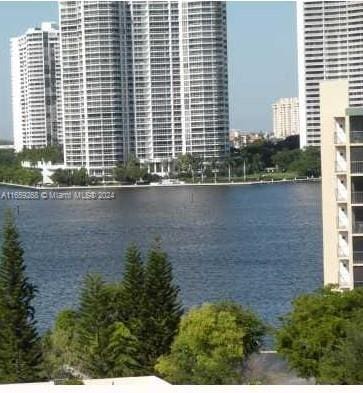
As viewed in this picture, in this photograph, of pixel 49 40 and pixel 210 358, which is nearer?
pixel 210 358

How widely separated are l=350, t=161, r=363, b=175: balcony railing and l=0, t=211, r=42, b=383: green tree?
3241mm

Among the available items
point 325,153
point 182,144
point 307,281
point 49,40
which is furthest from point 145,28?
point 325,153

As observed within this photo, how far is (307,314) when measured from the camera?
9.70 meters

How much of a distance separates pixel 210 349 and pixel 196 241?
21032 mm

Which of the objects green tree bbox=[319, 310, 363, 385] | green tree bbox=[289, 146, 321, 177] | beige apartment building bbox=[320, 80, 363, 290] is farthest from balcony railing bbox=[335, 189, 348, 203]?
green tree bbox=[289, 146, 321, 177]

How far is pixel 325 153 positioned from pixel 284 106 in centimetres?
9927

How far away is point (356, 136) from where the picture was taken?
33.8 feet

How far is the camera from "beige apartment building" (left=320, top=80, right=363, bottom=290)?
10266 mm

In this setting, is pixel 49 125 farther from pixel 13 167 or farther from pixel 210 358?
pixel 210 358

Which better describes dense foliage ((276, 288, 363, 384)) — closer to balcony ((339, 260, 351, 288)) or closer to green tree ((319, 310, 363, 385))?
green tree ((319, 310, 363, 385))

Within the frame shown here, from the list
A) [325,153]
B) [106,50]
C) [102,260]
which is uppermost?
[106,50]

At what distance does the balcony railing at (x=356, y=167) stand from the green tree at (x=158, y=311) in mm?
2039

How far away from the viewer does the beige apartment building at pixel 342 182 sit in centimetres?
1027

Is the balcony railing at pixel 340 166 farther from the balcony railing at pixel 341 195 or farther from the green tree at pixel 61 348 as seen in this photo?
the green tree at pixel 61 348
